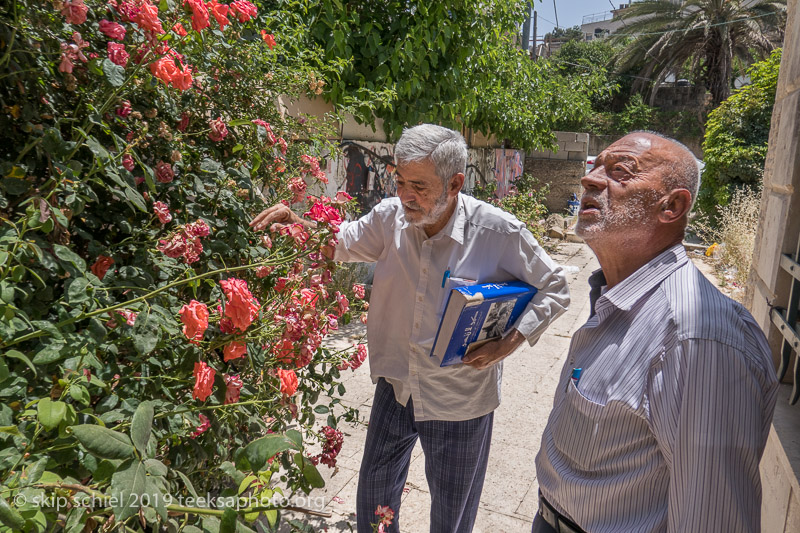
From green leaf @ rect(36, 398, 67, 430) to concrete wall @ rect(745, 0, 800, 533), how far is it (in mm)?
1709

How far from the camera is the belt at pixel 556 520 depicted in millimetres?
1553

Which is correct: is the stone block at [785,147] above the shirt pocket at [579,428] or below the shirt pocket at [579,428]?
above

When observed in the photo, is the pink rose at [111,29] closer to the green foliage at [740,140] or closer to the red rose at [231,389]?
the red rose at [231,389]

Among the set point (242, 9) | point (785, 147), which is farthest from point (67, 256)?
point (785, 147)

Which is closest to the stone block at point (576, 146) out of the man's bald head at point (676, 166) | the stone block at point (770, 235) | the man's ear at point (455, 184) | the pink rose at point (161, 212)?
the stone block at point (770, 235)

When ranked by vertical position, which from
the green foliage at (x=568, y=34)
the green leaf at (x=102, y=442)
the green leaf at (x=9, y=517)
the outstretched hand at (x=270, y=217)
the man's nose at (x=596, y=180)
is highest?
the green foliage at (x=568, y=34)

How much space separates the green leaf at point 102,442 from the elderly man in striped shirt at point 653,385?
40.7 inches

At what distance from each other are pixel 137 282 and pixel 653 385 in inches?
48.8

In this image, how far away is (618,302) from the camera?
1.47 meters

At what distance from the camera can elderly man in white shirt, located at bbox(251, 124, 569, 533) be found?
2.22 metres

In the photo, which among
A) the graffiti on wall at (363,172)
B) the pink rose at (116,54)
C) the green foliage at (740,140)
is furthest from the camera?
the green foliage at (740,140)

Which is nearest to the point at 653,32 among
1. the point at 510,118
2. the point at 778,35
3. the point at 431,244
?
the point at 778,35

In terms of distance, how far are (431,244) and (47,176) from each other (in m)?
1.34

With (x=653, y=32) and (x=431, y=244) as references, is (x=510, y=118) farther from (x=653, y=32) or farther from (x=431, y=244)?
(x=653, y=32)
